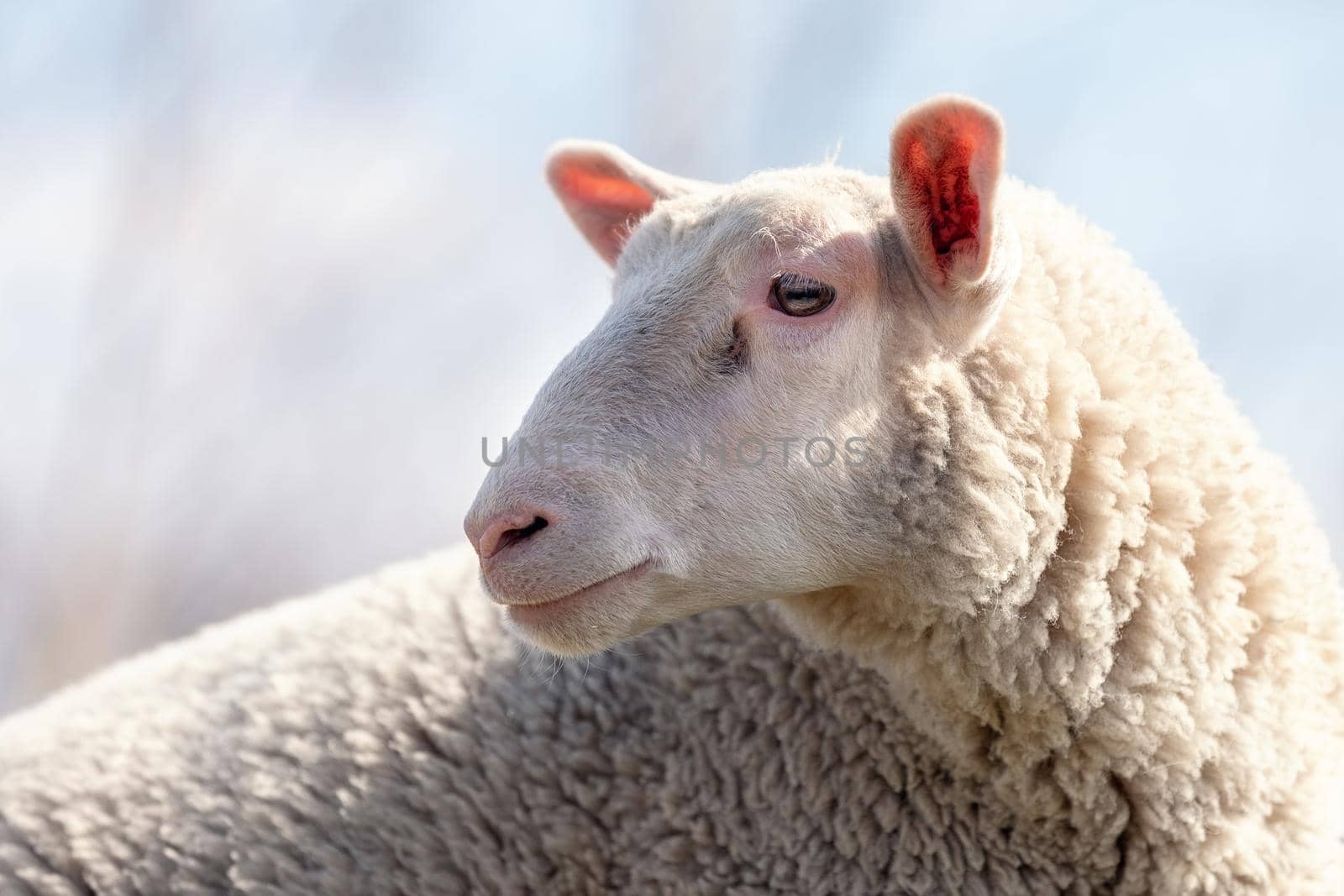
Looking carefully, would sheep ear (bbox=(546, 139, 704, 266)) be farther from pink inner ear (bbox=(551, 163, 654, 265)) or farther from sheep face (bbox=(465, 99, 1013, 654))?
sheep face (bbox=(465, 99, 1013, 654))

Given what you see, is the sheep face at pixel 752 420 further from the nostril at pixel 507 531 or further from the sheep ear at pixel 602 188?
the sheep ear at pixel 602 188

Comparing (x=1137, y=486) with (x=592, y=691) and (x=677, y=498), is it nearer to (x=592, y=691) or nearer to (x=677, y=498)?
(x=677, y=498)

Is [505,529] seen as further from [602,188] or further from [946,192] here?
[602,188]

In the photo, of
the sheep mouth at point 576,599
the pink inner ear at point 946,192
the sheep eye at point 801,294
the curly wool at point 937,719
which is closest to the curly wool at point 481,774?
the curly wool at point 937,719

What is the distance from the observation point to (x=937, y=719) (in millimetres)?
2119

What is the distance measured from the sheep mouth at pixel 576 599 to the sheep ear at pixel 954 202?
628 mm

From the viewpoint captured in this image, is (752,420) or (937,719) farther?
(937,719)

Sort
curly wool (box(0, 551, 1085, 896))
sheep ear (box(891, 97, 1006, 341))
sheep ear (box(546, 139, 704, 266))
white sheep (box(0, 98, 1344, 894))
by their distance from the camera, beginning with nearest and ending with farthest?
sheep ear (box(891, 97, 1006, 341)) < white sheep (box(0, 98, 1344, 894)) < curly wool (box(0, 551, 1085, 896)) < sheep ear (box(546, 139, 704, 266))

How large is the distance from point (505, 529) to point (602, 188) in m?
1.12

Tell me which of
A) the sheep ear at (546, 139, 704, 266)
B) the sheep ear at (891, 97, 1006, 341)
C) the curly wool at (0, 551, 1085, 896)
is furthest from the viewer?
the sheep ear at (546, 139, 704, 266)

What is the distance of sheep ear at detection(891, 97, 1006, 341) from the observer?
71.1 inches

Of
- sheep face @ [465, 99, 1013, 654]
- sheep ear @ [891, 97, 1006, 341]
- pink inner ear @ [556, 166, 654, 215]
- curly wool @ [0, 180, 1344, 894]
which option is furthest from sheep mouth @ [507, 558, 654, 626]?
pink inner ear @ [556, 166, 654, 215]

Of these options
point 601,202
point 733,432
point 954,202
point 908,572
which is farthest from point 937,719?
point 601,202

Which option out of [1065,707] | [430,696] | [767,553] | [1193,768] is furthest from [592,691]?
[1193,768]
